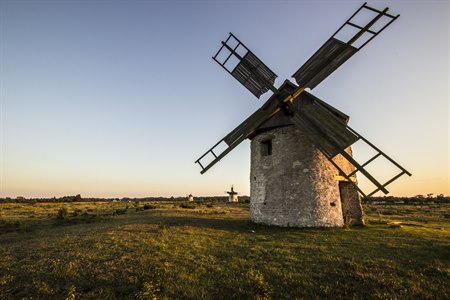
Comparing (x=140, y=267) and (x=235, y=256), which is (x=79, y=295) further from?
(x=235, y=256)

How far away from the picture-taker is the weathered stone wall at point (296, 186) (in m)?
12.0

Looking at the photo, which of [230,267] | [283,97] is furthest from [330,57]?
[230,267]

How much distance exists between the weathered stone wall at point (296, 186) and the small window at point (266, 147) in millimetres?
757

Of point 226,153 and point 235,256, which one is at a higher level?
point 226,153

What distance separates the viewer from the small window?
14.9 metres

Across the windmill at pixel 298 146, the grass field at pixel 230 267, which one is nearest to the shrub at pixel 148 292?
the grass field at pixel 230 267

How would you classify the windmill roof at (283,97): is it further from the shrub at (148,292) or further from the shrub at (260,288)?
the shrub at (148,292)

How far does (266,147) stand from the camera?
1504cm

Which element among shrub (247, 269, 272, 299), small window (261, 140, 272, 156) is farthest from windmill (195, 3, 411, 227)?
shrub (247, 269, 272, 299)

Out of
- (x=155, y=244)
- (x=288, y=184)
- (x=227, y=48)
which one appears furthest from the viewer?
(x=227, y=48)

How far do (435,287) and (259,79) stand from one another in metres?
11.9

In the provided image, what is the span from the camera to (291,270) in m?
6.13

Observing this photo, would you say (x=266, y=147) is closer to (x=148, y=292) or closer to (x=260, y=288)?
(x=260, y=288)

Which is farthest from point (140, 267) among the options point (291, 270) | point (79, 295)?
point (291, 270)
